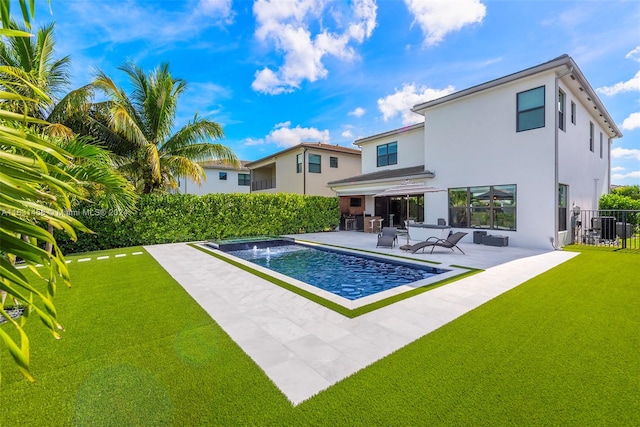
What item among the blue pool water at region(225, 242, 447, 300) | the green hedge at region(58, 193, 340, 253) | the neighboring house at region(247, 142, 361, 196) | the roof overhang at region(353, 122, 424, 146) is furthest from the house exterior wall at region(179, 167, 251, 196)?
the blue pool water at region(225, 242, 447, 300)

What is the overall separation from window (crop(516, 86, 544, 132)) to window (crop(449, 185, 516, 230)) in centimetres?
280

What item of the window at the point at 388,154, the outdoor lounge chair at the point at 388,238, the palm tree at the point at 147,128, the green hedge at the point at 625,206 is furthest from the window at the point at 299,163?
the green hedge at the point at 625,206

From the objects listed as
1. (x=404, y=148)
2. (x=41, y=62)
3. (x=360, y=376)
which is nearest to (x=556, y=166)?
(x=404, y=148)

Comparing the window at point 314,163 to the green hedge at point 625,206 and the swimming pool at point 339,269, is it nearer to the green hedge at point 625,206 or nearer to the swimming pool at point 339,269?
the swimming pool at point 339,269

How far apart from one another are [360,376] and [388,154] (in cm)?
1986

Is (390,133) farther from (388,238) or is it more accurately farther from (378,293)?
(378,293)

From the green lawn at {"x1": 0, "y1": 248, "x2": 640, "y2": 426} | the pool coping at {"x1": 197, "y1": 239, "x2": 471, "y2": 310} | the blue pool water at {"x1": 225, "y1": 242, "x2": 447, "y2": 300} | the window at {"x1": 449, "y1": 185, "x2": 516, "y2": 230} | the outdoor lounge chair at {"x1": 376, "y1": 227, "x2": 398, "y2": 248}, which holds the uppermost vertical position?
the window at {"x1": 449, "y1": 185, "x2": 516, "y2": 230}

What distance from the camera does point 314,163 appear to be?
84.3 ft

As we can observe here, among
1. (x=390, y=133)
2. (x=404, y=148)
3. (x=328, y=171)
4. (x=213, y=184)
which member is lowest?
(x=213, y=184)

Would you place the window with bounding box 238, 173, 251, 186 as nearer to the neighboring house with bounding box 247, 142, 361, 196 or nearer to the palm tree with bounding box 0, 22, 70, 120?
the neighboring house with bounding box 247, 142, 361, 196

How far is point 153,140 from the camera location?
14.4m

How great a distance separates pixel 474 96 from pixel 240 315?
607 inches

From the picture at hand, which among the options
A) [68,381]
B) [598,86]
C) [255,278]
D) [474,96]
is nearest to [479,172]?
[474,96]

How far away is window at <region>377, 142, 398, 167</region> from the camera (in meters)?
21.2
